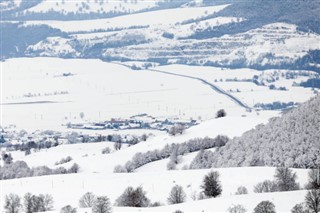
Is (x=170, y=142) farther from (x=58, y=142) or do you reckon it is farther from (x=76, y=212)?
(x=76, y=212)

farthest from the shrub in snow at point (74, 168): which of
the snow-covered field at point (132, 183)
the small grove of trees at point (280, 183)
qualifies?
the small grove of trees at point (280, 183)

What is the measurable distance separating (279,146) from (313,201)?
45.2 metres

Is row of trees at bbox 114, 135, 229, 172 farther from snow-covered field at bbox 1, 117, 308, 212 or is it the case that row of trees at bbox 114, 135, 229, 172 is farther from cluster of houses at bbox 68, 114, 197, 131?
cluster of houses at bbox 68, 114, 197, 131

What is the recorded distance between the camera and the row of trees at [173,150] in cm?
11619

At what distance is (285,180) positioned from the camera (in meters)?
74.9

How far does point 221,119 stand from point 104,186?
165ft

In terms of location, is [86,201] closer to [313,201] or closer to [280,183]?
[280,183]

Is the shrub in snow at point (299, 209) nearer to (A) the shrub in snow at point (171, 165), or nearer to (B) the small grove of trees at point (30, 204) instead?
(B) the small grove of trees at point (30, 204)

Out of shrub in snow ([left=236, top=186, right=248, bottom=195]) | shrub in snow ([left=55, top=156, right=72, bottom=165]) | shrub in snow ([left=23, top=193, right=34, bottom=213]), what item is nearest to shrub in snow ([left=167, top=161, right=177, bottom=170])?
shrub in snow ([left=55, top=156, right=72, bottom=165])

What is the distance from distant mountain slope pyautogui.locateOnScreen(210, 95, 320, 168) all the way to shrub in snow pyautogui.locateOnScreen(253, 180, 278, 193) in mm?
17436

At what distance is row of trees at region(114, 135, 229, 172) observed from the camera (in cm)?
11619

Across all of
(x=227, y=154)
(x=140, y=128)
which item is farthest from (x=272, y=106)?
(x=227, y=154)

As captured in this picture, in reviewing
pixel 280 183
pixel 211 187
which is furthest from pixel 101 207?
pixel 280 183

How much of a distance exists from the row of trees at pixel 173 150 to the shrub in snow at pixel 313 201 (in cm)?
5810
